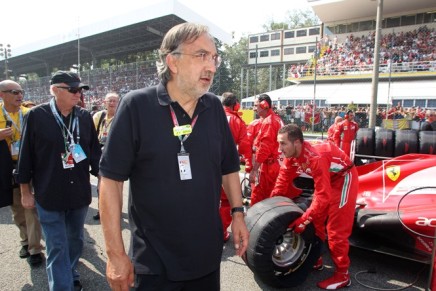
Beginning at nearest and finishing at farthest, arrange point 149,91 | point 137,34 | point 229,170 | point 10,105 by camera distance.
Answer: point 149,91, point 229,170, point 10,105, point 137,34

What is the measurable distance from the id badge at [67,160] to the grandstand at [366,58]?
22.7 metres

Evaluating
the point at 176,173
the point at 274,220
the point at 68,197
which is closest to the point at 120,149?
the point at 176,173

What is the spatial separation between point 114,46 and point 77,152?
39998 mm

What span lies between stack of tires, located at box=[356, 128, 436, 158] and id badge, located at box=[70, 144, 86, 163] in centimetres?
530

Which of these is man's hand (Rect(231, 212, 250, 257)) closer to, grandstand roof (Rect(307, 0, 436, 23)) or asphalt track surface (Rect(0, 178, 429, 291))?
asphalt track surface (Rect(0, 178, 429, 291))

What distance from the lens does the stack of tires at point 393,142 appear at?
603cm

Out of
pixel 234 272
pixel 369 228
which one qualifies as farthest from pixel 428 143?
pixel 234 272

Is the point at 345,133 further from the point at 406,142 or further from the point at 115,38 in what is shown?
the point at 115,38

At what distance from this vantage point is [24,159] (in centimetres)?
271

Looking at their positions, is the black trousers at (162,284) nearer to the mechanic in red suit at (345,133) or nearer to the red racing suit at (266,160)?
the red racing suit at (266,160)

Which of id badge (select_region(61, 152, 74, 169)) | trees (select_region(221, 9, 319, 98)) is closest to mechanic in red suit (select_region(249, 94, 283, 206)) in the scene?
id badge (select_region(61, 152, 74, 169))

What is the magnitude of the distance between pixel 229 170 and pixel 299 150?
151 cm

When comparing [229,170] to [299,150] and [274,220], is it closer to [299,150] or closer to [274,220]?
[274,220]

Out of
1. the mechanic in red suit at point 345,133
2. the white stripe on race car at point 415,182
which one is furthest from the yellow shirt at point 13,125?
the mechanic in red suit at point 345,133
